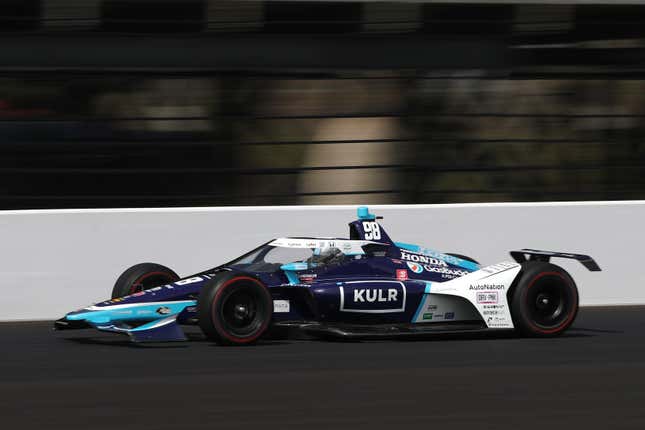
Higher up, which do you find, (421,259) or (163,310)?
(421,259)

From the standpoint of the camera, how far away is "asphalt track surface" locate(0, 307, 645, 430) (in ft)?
20.1

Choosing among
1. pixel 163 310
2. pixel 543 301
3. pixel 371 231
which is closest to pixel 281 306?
pixel 163 310

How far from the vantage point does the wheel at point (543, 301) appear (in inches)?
383

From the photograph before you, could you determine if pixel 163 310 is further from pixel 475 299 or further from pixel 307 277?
pixel 475 299

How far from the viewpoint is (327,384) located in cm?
727

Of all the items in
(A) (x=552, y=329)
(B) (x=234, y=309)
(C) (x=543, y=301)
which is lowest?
(A) (x=552, y=329)

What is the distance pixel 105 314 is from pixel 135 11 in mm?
4554

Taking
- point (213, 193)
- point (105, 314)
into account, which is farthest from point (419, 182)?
point (105, 314)

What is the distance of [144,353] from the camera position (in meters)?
8.81

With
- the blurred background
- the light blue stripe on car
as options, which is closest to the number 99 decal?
the light blue stripe on car

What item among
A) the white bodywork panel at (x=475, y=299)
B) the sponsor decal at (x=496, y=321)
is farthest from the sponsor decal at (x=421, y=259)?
the sponsor decal at (x=496, y=321)

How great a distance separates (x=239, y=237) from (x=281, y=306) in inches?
97.6

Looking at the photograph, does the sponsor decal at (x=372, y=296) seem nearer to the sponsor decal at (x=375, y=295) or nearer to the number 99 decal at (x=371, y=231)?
the sponsor decal at (x=375, y=295)

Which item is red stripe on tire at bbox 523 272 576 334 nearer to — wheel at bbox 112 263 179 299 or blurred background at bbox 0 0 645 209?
wheel at bbox 112 263 179 299
